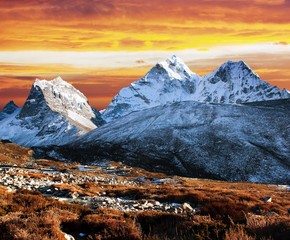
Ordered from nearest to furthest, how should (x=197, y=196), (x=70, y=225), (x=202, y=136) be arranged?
(x=70, y=225)
(x=197, y=196)
(x=202, y=136)

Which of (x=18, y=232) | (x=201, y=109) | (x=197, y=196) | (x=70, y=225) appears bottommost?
(x=201, y=109)

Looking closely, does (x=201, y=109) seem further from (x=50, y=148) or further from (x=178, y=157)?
(x=50, y=148)

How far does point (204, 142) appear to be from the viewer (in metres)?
140

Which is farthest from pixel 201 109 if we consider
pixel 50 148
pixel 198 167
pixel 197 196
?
pixel 197 196

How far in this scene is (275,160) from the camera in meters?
124

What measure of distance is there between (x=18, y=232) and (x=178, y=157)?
12018cm

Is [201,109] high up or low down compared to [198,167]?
up

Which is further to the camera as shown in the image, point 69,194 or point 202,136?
point 202,136

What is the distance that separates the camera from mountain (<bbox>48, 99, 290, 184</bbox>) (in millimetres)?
120500

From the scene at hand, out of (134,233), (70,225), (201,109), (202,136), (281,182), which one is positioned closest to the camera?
(134,233)

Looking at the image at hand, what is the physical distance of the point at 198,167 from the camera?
404 ft

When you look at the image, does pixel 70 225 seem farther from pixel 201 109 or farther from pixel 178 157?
pixel 201 109

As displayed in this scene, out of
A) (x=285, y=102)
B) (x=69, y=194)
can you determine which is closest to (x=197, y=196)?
(x=69, y=194)

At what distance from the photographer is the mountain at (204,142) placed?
120m
